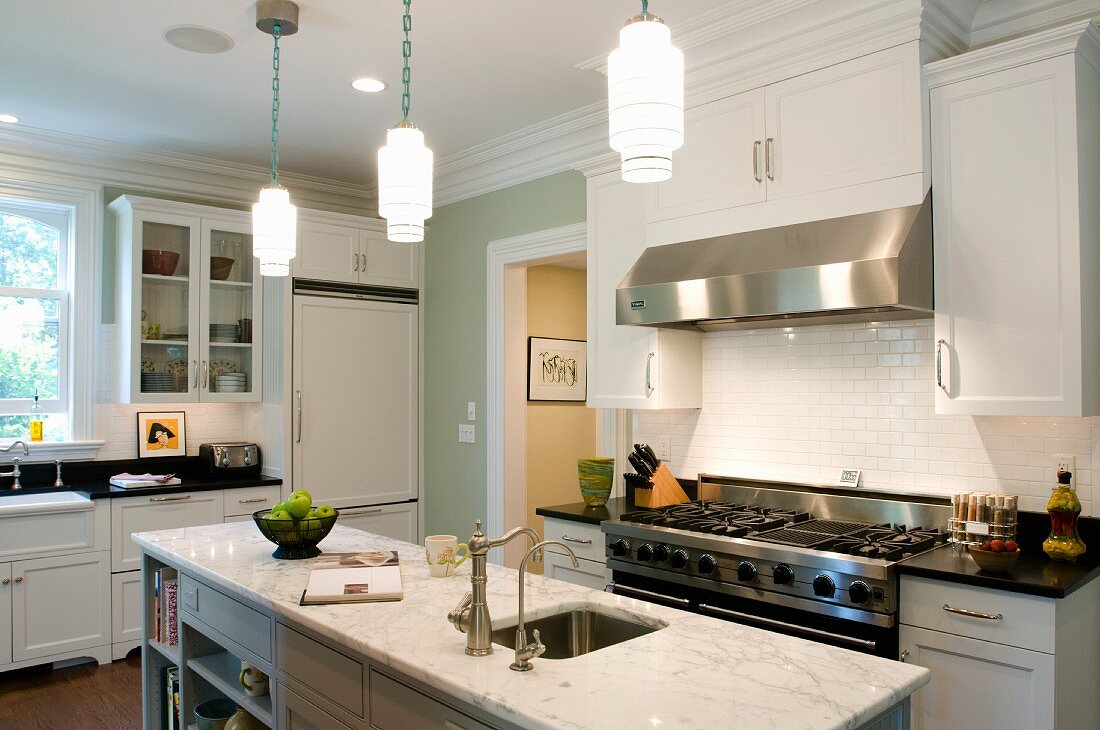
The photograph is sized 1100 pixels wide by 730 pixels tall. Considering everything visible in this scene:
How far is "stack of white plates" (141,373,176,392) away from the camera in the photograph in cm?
469

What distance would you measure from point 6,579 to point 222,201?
8.04 feet

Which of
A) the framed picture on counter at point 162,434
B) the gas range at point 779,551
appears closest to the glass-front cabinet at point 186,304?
the framed picture on counter at point 162,434

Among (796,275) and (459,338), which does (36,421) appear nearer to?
(459,338)

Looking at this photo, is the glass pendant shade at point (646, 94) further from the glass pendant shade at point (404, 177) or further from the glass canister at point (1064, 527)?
the glass canister at point (1064, 527)

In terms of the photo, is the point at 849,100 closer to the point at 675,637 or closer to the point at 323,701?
the point at 675,637

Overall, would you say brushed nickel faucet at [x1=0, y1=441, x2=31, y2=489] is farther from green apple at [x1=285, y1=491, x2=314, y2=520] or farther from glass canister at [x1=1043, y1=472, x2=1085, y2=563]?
glass canister at [x1=1043, y1=472, x2=1085, y2=563]

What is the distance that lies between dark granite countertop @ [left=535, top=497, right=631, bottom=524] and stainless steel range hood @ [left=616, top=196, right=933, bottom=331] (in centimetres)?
82

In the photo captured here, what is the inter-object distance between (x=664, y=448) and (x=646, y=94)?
2653mm

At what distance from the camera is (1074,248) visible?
8.23 feet

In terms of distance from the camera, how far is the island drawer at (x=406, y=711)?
1614 mm

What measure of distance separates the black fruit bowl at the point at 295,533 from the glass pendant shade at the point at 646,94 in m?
1.62

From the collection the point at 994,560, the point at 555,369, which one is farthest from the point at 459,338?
the point at 994,560

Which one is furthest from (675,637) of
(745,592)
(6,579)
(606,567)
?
(6,579)

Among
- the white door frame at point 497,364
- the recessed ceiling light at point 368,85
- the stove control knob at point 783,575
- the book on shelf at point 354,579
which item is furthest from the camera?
the white door frame at point 497,364
